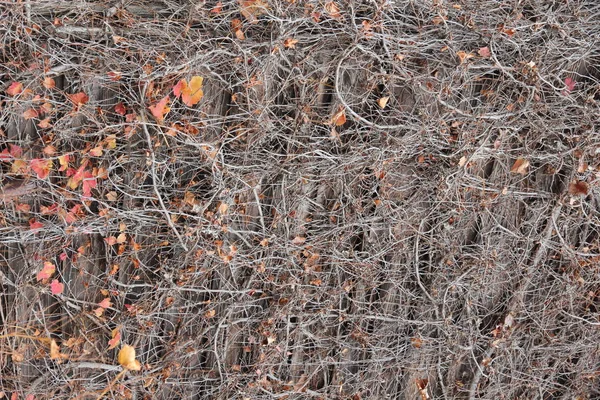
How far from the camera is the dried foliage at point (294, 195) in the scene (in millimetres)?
2156

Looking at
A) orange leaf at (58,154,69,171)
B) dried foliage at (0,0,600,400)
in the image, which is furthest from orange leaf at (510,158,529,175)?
orange leaf at (58,154,69,171)

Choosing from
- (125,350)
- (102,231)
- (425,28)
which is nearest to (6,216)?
(102,231)

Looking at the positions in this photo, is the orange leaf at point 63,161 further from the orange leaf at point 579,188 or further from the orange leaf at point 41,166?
the orange leaf at point 579,188

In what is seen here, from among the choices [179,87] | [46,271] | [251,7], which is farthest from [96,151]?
[251,7]

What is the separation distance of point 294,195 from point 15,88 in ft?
4.03

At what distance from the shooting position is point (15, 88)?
6.89 feet

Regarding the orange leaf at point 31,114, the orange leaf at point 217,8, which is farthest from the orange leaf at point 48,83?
the orange leaf at point 217,8

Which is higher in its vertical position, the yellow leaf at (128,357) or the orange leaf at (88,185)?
the orange leaf at (88,185)

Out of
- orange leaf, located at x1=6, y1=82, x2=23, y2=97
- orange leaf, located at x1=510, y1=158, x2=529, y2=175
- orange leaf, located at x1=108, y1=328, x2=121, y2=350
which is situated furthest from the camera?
orange leaf, located at x1=510, y1=158, x2=529, y2=175

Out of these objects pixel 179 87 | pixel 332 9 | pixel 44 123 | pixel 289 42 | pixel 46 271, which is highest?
pixel 332 9

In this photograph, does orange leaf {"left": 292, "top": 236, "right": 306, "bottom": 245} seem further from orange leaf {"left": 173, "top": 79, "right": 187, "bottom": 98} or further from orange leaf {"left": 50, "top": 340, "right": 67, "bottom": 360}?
orange leaf {"left": 50, "top": 340, "right": 67, "bottom": 360}

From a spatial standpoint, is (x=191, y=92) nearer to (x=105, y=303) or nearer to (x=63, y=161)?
(x=63, y=161)

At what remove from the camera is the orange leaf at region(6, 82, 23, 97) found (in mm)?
2102

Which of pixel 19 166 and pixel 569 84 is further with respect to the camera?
pixel 569 84
